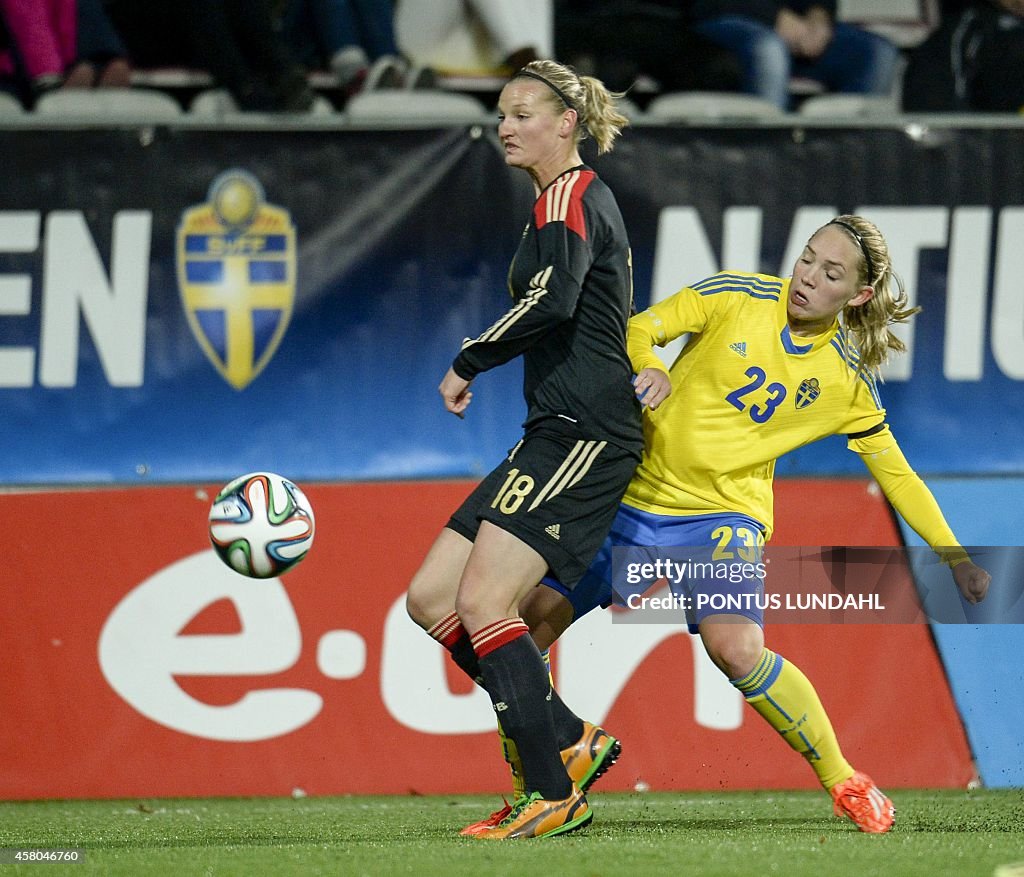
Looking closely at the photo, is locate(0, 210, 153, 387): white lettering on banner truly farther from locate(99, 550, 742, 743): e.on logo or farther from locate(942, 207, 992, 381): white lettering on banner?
locate(942, 207, 992, 381): white lettering on banner

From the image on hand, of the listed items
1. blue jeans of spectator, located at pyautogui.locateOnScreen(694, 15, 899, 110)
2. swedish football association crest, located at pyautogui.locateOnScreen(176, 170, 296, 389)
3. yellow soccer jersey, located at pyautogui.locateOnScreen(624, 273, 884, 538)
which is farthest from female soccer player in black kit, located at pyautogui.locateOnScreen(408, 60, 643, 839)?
blue jeans of spectator, located at pyautogui.locateOnScreen(694, 15, 899, 110)

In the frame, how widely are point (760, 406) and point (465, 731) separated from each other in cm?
224

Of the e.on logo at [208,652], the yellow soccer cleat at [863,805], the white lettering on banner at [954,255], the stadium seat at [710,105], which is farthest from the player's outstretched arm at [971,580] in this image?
the stadium seat at [710,105]

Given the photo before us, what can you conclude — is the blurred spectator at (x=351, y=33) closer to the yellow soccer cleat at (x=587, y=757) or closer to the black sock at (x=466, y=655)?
the black sock at (x=466, y=655)

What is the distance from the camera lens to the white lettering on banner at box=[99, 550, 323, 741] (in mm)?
6328

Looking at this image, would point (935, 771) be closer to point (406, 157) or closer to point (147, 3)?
point (406, 157)

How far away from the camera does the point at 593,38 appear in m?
7.85

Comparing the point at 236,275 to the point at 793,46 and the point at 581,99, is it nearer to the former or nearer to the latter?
the point at 581,99

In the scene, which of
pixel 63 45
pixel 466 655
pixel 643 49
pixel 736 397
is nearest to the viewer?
pixel 466 655

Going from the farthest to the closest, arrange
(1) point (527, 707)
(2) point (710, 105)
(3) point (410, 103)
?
(2) point (710, 105), (3) point (410, 103), (1) point (527, 707)

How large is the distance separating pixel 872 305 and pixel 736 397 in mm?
481

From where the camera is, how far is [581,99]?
178 inches

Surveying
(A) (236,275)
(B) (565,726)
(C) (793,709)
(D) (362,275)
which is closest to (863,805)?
(C) (793,709)

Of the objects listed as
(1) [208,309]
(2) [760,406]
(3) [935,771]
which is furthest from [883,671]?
(1) [208,309]
